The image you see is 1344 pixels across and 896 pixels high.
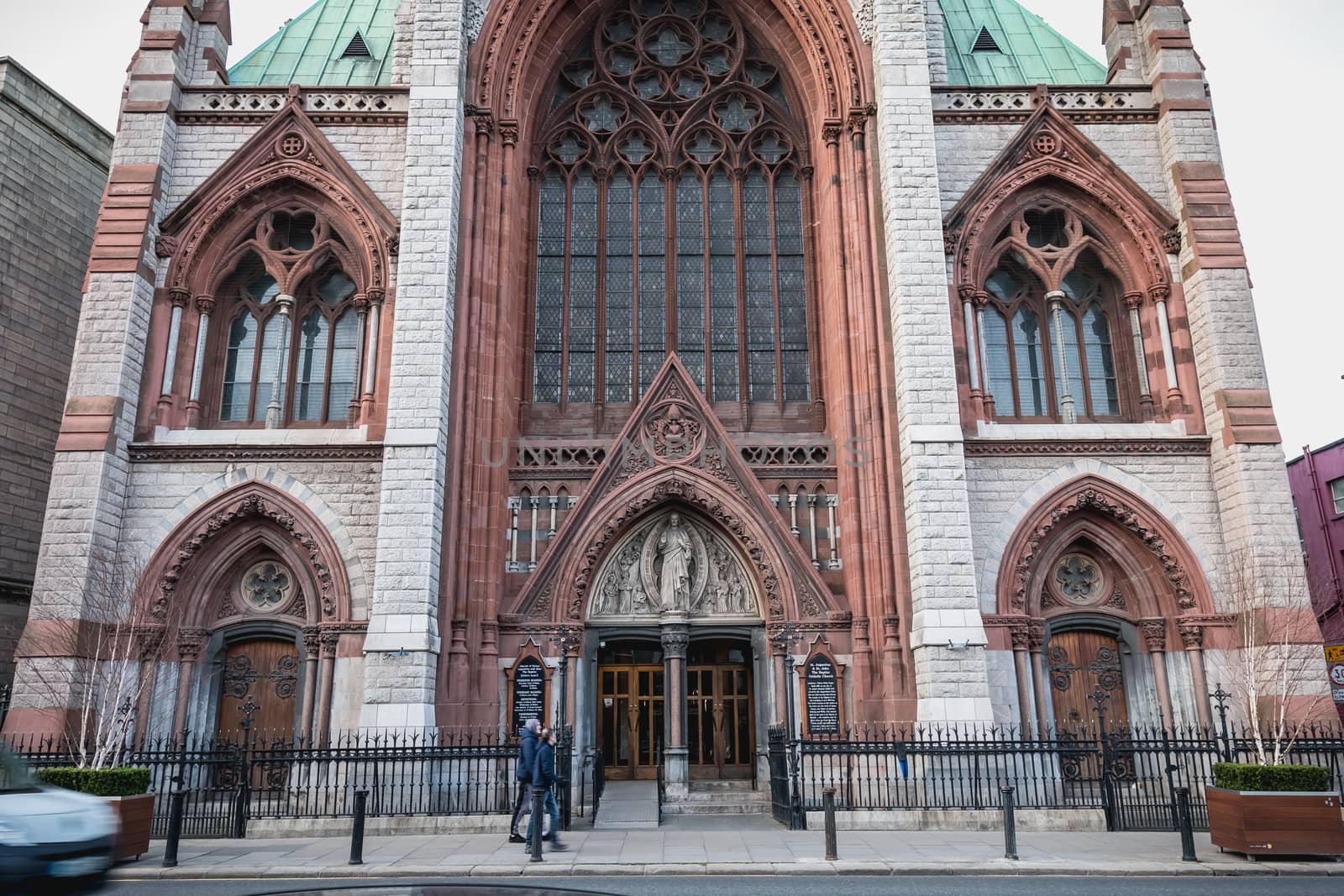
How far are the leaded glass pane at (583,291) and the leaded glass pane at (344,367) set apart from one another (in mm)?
4776

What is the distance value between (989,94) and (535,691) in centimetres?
1662

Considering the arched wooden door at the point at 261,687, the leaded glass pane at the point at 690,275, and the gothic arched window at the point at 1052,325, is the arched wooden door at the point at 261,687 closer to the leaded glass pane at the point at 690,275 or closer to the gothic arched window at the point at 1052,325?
the leaded glass pane at the point at 690,275

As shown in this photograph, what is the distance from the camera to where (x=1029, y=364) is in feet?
71.8

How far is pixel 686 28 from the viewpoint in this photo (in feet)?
81.5

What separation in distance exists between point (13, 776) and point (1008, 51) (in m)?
26.1

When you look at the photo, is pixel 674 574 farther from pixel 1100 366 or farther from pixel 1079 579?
pixel 1100 366

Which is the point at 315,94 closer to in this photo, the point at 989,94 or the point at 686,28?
the point at 686,28

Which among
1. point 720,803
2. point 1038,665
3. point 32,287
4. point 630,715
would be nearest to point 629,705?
point 630,715

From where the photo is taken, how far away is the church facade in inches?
749

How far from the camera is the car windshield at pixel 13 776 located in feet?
27.8

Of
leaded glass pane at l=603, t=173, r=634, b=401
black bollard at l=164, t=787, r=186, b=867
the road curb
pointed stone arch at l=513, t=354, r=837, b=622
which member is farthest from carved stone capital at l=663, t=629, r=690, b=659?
black bollard at l=164, t=787, r=186, b=867

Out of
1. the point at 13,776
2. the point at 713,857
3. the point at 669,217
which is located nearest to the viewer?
the point at 13,776

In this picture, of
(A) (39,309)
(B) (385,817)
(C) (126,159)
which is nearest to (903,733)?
(B) (385,817)

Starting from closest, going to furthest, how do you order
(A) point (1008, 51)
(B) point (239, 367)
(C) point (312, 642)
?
(C) point (312, 642)
(B) point (239, 367)
(A) point (1008, 51)
